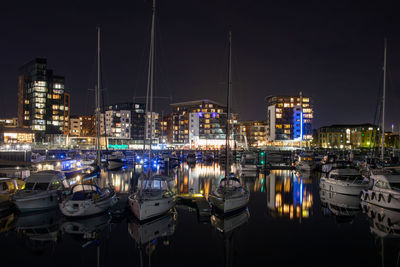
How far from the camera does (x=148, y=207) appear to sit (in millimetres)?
22078

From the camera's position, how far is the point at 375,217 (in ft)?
82.8

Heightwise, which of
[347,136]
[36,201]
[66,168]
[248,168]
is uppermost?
[347,136]

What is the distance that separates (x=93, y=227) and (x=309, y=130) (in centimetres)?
16069

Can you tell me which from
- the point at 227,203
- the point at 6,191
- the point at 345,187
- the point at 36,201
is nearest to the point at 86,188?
the point at 36,201

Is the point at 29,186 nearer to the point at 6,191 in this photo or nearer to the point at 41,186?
the point at 41,186

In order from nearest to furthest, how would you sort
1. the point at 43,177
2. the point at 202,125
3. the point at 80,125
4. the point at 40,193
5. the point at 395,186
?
the point at 40,193 < the point at 43,177 < the point at 395,186 < the point at 202,125 < the point at 80,125

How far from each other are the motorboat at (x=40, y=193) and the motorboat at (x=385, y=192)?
30763 mm

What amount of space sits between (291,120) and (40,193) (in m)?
155

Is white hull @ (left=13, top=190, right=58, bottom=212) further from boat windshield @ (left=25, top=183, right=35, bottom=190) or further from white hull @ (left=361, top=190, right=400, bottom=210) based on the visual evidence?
white hull @ (left=361, top=190, right=400, bottom=210)

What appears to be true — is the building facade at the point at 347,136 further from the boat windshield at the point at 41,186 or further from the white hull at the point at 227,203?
the boat windshield at the point at 41,186

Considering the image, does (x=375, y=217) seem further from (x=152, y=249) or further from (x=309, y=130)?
(x=309, y=130)

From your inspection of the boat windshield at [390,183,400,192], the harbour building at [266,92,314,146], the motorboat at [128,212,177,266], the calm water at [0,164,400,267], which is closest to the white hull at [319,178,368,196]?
the boat windshield at [390,183,400,192]

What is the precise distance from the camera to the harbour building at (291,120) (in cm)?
16525

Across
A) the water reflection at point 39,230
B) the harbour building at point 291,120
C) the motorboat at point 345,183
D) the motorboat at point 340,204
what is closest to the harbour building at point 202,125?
the harbour building at point 291,120
